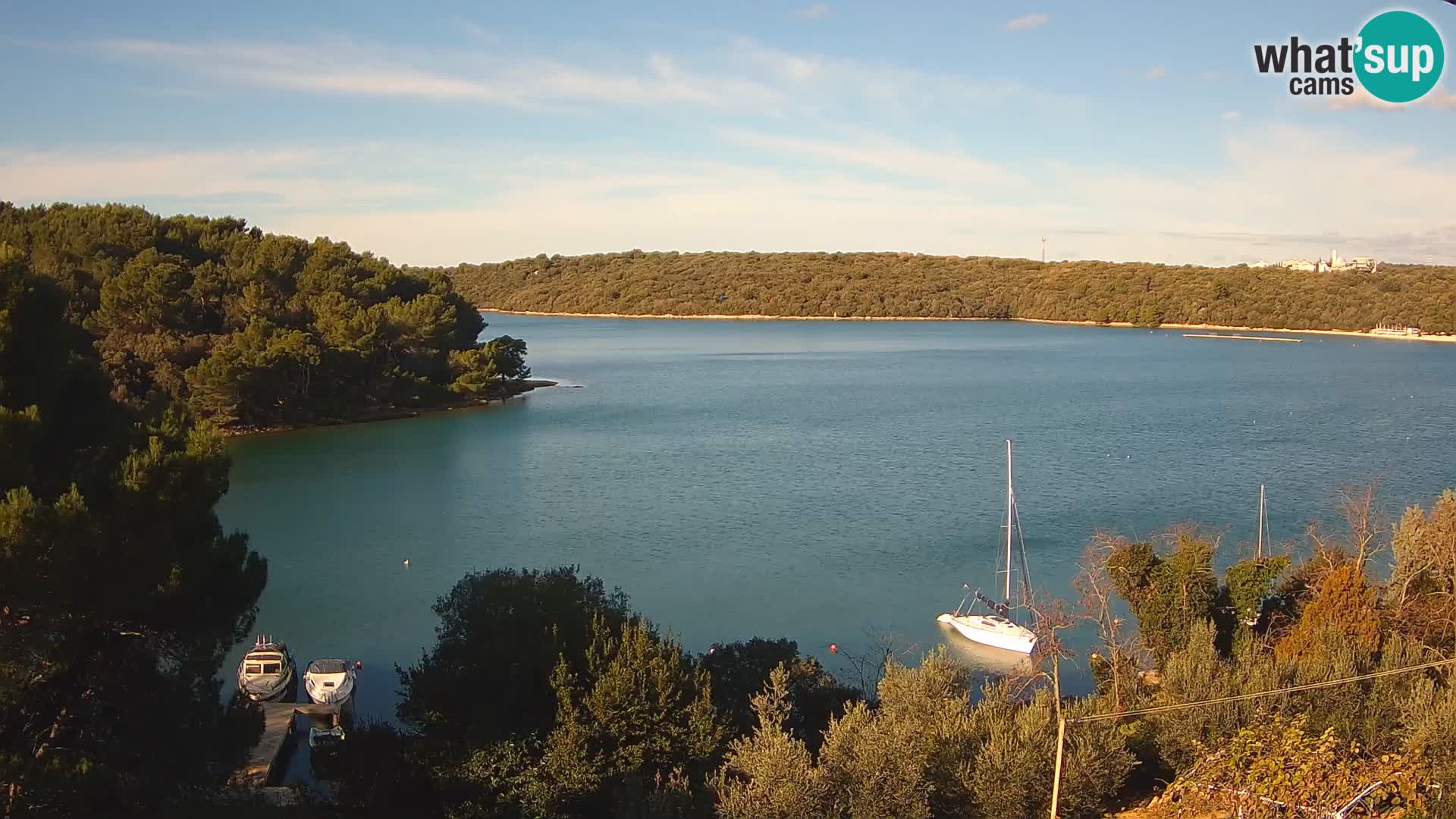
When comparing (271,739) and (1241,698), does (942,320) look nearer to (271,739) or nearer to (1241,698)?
(271,739)

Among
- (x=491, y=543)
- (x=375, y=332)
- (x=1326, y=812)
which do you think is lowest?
(x=491, y=543)

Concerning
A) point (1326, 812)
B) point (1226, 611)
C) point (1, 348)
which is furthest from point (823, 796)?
point (1226, 611)

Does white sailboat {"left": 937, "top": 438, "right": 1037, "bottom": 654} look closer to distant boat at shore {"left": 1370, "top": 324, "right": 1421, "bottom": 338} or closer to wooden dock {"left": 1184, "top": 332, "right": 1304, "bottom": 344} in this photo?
wooden dock {"left": 1184, "top": 332, "right": 1304, "bottom": 344}

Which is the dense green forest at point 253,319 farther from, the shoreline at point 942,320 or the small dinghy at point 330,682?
the shoreline at point 942,320

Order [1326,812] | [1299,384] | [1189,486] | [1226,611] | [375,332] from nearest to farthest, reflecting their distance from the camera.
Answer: [1326,812]
[1226,611]
[1189,486]
[375,332]
[1299,384]

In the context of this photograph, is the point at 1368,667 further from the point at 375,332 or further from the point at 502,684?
the point at 375,332

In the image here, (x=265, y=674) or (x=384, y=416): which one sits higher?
(x=384, y=416)

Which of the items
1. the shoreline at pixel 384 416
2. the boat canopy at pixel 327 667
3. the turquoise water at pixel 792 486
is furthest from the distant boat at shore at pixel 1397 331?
the boat canopy at pixel 327 667

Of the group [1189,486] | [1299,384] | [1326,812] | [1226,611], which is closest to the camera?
[1326,812]

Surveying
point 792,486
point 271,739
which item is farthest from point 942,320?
point 271,739
